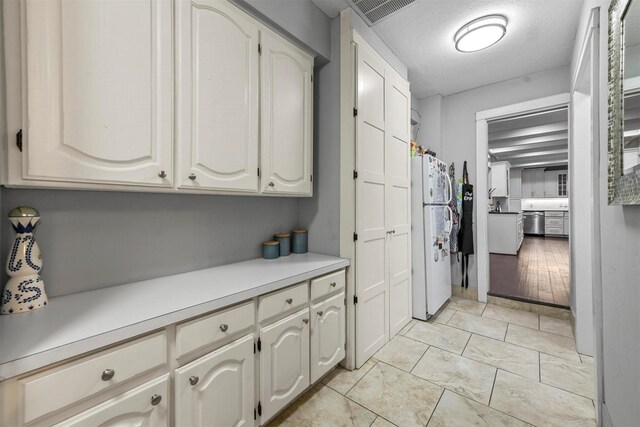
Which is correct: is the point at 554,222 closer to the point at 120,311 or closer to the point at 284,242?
the point at 284,242

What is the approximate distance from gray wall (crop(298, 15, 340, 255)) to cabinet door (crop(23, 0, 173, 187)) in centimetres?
106

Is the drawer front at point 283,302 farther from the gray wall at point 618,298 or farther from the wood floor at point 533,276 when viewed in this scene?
the wood floor at point 533,276

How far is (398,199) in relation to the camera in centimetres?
246

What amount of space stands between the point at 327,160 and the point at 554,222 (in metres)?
10.4

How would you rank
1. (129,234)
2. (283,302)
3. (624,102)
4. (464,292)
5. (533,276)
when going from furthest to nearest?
(533,276) < (464,292) < (283,302) < (129,234) < (624,102)

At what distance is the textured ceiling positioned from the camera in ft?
6.36

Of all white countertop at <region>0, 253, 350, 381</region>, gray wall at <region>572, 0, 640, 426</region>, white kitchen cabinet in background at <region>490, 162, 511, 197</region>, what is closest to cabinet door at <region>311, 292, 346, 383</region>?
white countertop at <region>0, 253, 350, 381</region>

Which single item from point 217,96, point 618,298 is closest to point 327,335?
point 618,298

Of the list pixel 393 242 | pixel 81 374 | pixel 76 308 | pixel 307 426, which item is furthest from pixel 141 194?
pixel 393 242

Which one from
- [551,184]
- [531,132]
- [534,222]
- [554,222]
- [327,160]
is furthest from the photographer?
[551,184]

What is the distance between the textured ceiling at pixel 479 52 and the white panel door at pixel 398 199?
1.18 ft

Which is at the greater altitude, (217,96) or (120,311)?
(217,96)

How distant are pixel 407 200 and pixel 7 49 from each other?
2.61m

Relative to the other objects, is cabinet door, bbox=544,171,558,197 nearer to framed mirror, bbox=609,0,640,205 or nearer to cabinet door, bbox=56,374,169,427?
framed mirror, bbox=609,0,640,205
